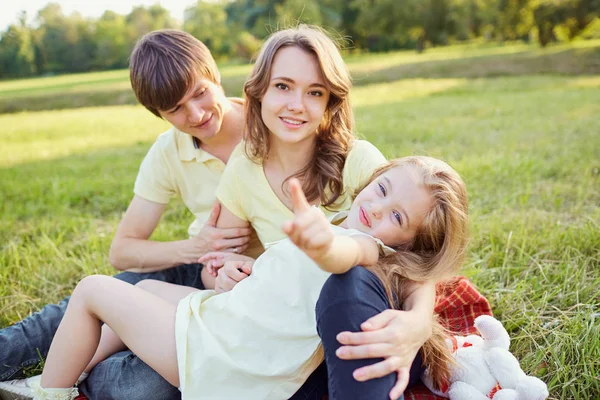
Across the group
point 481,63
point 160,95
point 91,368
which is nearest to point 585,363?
point 91,368

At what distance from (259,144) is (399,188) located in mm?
735

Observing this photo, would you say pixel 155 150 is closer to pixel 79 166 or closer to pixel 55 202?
pixel 55 202

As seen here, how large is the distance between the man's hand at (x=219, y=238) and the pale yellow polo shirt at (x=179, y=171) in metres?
0.26

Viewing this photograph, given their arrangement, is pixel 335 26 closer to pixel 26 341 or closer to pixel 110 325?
pixel 26 341

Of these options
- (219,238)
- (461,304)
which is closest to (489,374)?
(461,304)

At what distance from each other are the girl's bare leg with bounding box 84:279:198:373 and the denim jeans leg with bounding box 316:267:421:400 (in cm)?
102

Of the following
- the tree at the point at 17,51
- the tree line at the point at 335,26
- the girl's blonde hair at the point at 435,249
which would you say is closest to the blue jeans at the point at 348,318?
the girl's blonde hair at the point at 435,249

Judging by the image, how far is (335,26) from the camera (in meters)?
35.7

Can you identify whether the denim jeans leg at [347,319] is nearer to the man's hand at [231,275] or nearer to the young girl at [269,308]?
the young girl at [269,308]

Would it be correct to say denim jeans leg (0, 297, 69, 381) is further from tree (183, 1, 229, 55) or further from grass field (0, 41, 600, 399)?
tree (183, 1, 229, 55)

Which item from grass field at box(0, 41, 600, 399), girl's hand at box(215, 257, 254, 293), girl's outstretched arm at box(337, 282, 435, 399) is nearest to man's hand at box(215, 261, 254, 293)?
A: girl's hand at box(215, 257, 254, 293)

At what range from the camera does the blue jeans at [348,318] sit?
4.79 feet

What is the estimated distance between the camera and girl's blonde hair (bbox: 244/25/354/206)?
7.06 feet

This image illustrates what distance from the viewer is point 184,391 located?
173 centimetres
